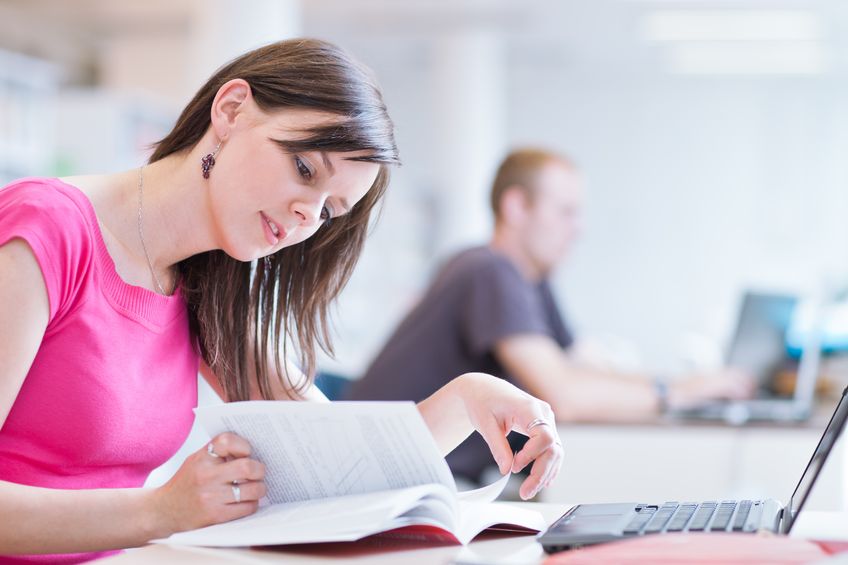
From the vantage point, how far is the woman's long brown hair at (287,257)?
1143 millimetres

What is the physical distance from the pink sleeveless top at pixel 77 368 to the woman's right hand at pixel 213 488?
0.56 ft

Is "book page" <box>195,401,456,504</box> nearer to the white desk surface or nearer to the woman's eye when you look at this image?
the white desk surface

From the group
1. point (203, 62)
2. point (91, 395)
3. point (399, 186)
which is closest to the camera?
point (91, 395)

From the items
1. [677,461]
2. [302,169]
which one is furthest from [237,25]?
[302,169]

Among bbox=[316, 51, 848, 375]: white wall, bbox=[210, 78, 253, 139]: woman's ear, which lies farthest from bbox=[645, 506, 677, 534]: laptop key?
bbox=[316, 51, 848, 375]: white wall

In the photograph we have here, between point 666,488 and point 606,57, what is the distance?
6065 millimetres

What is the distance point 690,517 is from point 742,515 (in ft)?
0.19

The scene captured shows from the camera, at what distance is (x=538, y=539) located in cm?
92

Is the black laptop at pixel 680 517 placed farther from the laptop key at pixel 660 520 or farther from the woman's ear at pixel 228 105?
the woman's ear at pixel 228 105

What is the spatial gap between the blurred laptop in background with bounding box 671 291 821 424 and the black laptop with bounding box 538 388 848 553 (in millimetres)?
1807

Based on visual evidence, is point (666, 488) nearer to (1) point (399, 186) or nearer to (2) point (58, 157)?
(2) point (58, 157)

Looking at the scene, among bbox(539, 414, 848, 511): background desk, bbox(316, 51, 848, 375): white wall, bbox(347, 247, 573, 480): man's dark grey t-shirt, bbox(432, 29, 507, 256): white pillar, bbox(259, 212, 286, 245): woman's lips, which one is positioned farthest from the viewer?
bbox(316, 51, 848, 375): white wall

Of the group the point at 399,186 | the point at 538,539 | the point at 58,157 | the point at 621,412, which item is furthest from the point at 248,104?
the point at 399,186

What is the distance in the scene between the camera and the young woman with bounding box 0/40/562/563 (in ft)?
3.19
